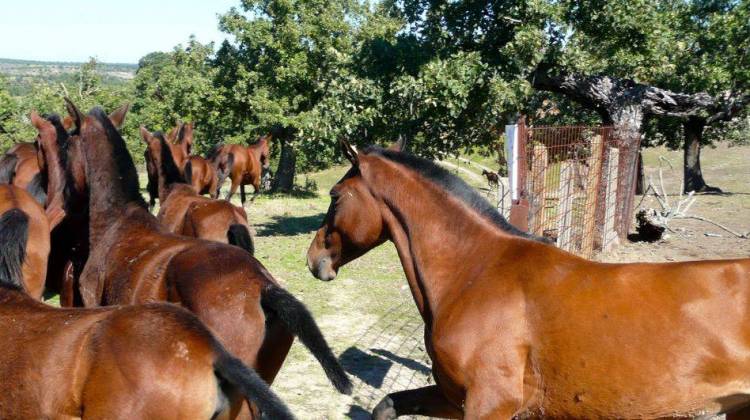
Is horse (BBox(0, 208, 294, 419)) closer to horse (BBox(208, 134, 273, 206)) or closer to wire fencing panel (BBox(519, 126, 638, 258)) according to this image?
wire fencing panel (BBox(519, 126, 638, 258))

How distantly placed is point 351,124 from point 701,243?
290 inches

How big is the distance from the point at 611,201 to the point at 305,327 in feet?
33.5

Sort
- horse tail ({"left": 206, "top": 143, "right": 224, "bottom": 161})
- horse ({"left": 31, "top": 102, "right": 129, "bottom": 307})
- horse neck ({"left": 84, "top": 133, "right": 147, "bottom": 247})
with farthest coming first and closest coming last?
horse tail ({"left": 206, "top": 143, "right": 224, "bottom": 161}) < horse ({"left": 31, "top": 102, "right": 129, "bottom": 307}) < horse neck ({"left": 84, "top": 133, "right": 147, "bottom": 247})

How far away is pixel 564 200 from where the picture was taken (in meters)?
10.0

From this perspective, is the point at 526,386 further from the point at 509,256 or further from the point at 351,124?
the point at 351,124

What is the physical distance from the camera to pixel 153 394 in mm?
2795

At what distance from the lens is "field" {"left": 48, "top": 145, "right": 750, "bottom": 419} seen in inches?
233

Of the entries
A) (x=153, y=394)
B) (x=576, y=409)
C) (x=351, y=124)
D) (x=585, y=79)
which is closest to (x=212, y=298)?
(x=153, y=394)

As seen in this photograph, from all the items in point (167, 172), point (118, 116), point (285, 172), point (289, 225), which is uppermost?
point (118, 116)

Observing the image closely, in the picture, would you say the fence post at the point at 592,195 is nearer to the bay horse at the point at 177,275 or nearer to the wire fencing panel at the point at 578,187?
the wire fencing panel at the point at 578,187

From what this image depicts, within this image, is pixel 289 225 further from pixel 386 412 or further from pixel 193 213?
pixel 386 412

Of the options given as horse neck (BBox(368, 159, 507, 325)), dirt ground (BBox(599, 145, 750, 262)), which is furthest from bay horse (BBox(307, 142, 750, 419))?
dirt ground (BBox(599, 145, 750, 262))

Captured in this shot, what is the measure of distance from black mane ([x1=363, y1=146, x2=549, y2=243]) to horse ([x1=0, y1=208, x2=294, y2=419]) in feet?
6.03

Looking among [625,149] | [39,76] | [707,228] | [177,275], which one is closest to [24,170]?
[177,275]
